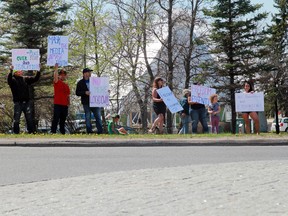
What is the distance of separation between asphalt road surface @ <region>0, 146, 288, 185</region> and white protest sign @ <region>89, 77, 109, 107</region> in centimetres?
515

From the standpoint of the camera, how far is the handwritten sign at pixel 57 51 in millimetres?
20641

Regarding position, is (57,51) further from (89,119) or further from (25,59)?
(89,119)

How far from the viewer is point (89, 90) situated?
19.6 metres

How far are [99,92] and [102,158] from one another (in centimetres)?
819

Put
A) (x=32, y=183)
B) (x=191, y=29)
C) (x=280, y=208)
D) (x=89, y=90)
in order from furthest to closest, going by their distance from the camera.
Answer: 1. (x=191, y=29)
2. (x=89, y=90)
3. (x=32, y=183)
4. (x=280, y=208)

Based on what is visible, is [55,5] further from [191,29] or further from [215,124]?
[215,124]

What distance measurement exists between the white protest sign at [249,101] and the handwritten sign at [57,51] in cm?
554

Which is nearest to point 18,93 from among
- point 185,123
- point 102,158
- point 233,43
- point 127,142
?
point 127,142

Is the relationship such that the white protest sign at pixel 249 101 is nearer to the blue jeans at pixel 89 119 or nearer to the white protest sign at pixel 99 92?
the white protest sign at pixel 99 92

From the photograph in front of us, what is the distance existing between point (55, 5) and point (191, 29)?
10.6m

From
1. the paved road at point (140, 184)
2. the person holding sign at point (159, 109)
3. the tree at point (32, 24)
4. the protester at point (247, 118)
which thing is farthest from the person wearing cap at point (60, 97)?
the tree at point (32, 24)

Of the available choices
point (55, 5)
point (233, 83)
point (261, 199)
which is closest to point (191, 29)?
point (233, 83)

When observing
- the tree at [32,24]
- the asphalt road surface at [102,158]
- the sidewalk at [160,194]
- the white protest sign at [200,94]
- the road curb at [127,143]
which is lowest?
the sidewalk at [160,194]

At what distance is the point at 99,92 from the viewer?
66.1 ft
